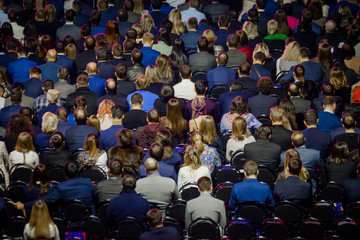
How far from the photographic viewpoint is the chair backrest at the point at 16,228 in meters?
8.69

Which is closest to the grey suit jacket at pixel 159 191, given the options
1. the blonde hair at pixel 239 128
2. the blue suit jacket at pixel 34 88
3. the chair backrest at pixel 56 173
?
the chair backrest at pixel 56 173

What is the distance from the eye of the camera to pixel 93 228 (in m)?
8.40

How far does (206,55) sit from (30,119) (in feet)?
13.2

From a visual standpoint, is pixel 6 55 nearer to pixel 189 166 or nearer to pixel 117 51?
pixel 117 51

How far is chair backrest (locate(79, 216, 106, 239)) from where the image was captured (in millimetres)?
8375

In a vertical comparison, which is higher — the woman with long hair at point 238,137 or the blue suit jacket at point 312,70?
the blue suit jacket at point 312,70

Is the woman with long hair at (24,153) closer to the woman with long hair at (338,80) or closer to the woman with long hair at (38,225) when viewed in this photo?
the woman with long hair at (38,225)

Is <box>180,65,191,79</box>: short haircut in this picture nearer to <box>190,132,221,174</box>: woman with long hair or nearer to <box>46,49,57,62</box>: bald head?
<box>190,132,221,174</box>: woman with long hair

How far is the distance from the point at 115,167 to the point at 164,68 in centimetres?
392

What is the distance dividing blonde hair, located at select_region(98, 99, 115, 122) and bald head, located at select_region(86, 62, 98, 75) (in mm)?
1417

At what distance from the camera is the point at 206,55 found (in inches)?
525

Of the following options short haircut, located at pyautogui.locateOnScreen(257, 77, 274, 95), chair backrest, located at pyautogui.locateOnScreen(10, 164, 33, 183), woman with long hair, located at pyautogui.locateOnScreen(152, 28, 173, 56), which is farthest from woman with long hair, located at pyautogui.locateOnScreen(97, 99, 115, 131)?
woman with long hair, located at pyautogui.locateOnScreen(152, 28, 173, 56)

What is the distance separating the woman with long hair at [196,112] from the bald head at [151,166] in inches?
81.5

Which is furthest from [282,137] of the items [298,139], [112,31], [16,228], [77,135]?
[112,31]
